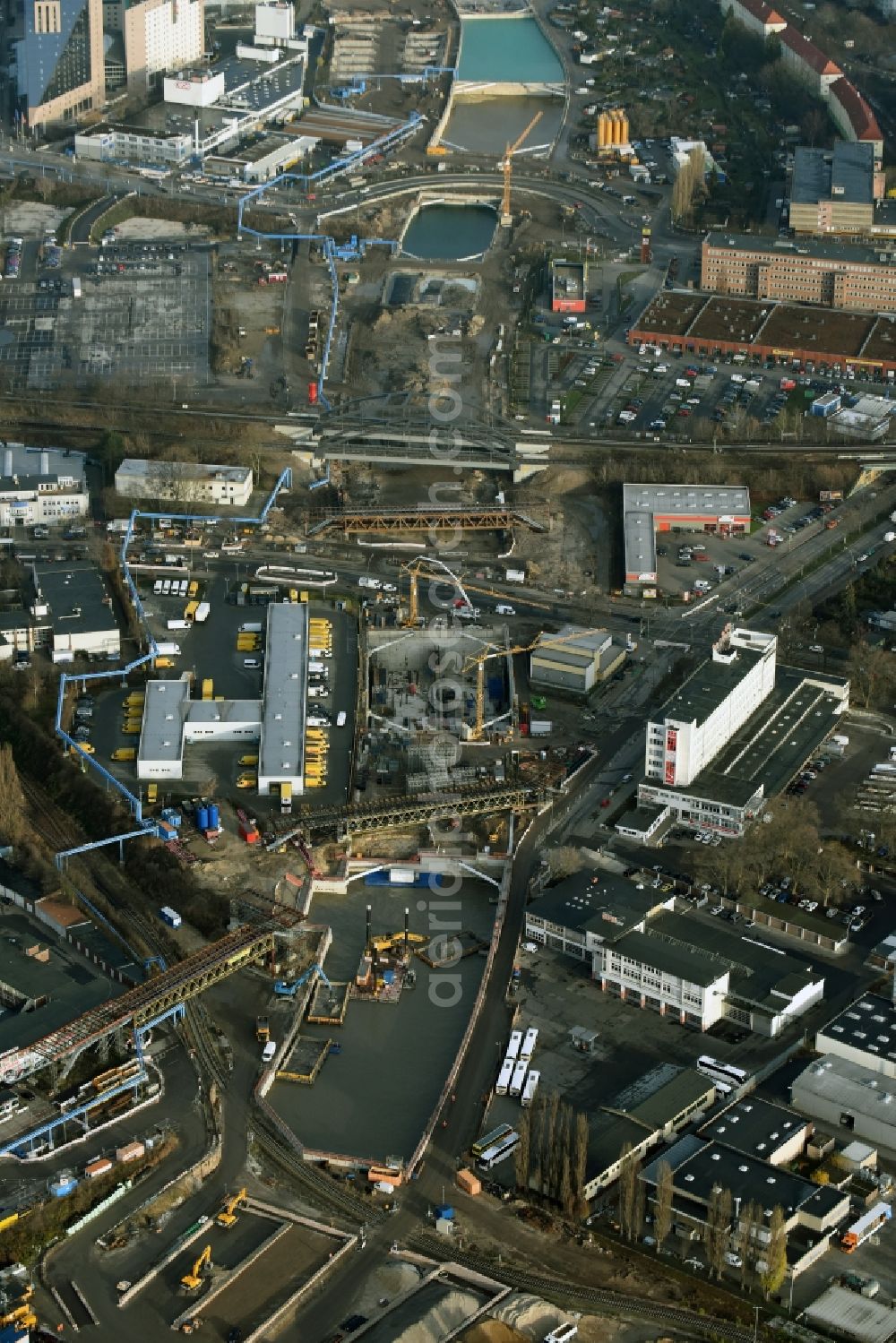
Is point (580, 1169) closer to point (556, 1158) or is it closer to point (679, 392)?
point (556, 1158)

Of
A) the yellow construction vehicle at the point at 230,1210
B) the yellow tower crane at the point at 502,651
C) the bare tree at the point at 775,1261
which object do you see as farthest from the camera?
the yellow tower crane at the point at 502,651

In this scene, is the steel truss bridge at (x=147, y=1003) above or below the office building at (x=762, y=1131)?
above

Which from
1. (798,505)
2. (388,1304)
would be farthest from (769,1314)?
(798,505)

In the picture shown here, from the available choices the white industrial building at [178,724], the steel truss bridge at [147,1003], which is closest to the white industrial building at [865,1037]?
the steel truss bridge at [147,1003]

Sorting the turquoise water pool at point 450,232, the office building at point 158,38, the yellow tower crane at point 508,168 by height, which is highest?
the office building at point 158,38

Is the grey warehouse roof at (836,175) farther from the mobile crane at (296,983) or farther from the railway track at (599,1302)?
the railway track at (599,1302)

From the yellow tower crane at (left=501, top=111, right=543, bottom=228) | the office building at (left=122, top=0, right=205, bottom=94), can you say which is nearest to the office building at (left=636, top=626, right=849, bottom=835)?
the yellow tower crane at (left=501, top=111, right=543, bottom=228)
